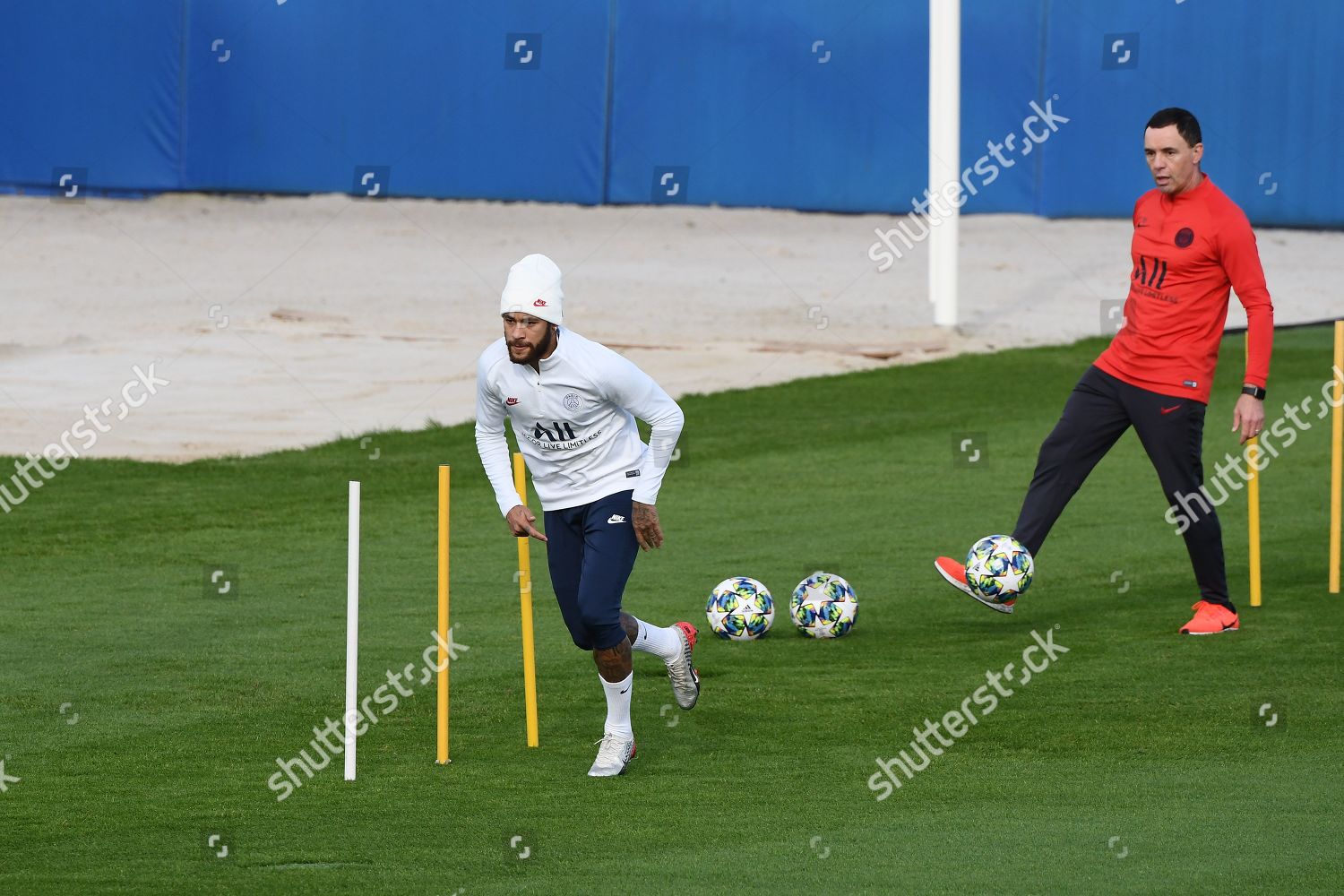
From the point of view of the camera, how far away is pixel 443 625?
780cm

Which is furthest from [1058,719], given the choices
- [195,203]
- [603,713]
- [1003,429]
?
[195,203]

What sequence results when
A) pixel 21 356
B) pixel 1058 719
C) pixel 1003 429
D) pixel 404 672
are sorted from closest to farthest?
pixel 1058 719 < pixel 404 672 < pixel 1003 429 < pixel 21 356

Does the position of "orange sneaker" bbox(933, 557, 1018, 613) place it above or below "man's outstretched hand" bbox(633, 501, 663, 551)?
below

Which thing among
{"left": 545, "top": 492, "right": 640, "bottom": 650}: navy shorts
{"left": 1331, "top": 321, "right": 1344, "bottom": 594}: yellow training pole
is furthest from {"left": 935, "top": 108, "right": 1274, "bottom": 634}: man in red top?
{"left": 545, "top": 492, "right": 640, "bottom": 650}: navy shorts

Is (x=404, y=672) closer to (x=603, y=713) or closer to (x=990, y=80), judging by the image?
(x=603, y=713)

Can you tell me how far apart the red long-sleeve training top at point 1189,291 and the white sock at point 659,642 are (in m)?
2.97

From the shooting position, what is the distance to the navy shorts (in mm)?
7992

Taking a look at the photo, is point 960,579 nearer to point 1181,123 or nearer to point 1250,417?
point 1250,417

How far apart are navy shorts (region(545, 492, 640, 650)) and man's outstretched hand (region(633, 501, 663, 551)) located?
7 cm

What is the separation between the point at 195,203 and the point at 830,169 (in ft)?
38.6

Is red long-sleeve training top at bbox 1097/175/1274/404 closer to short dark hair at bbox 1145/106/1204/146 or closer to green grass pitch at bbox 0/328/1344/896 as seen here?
short dark hair at bbox 1145/106/1204/146

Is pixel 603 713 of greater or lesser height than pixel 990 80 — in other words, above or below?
below

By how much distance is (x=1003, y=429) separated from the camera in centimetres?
1892

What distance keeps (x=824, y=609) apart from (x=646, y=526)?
2846 millimetres
